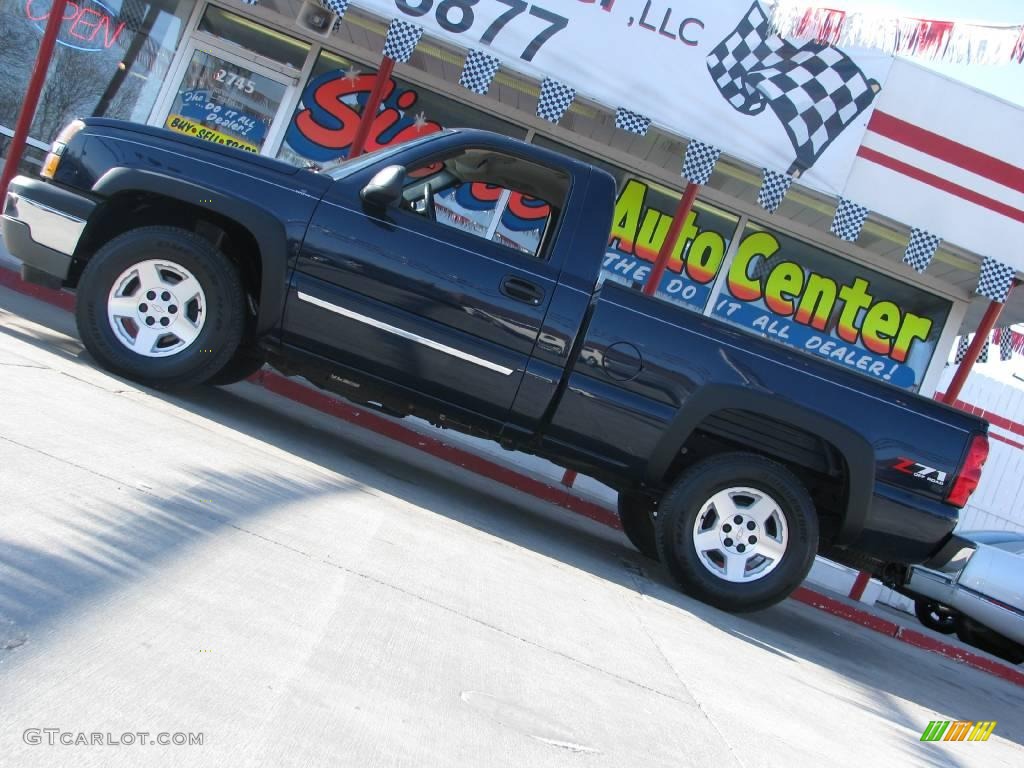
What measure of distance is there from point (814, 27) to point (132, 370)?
20.6ft

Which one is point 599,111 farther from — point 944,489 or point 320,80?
point 944,489

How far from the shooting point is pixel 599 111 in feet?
31.8

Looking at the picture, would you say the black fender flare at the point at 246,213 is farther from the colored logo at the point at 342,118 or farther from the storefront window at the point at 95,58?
the storefront window at the point at 95,58

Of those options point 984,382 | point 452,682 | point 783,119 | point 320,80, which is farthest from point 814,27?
point 984,382

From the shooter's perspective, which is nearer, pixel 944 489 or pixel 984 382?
pixel 944 489

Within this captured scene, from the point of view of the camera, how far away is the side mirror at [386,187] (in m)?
4.88

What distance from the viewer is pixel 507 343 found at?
506 cm

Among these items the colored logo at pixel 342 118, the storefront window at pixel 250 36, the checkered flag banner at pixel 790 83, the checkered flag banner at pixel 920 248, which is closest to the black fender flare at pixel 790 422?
the checkered flag banner at pixel 790 83

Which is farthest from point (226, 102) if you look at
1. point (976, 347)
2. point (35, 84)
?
point (976, 347)

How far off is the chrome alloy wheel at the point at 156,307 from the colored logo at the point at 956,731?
4.19 metres

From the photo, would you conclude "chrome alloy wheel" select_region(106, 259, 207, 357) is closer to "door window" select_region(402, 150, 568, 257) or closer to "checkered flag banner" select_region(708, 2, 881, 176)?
"door window" select_region(402, 150, 568, 257)

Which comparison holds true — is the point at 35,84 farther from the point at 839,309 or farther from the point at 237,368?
the point at 839,309

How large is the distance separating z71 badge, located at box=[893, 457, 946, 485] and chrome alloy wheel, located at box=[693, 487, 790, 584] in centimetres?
71

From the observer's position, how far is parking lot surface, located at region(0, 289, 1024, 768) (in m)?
2.12
